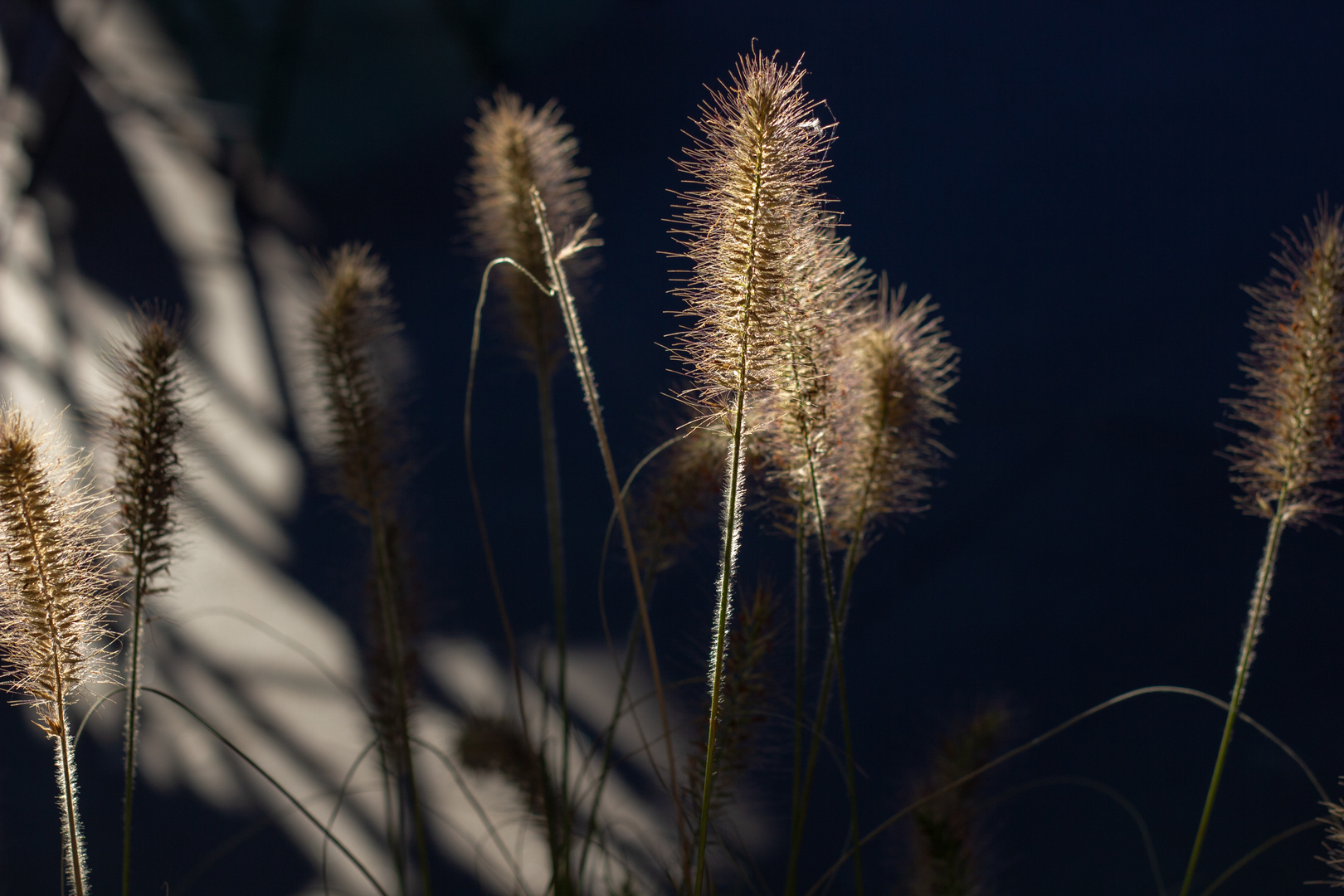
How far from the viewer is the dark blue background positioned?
1.87m

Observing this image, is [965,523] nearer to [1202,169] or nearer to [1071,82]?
[1202,169]

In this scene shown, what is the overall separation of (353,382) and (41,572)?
44 centimetres

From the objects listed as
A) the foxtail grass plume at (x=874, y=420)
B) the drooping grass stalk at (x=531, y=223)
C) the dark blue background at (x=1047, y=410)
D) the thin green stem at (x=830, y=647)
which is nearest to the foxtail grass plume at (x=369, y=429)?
the drooping grass stalk at (x=531, y=223)

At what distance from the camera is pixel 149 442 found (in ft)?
2.83

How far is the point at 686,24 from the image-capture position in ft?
7.76

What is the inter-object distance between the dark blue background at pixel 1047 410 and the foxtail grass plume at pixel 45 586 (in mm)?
1248

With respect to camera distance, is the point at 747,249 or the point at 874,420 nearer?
the point at 747,249

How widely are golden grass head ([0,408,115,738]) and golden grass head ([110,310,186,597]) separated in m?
0.05

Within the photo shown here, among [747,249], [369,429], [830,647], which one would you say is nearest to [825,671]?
[830,647]

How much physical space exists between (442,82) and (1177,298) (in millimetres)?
2314

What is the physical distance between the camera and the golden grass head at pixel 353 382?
42.6 inches

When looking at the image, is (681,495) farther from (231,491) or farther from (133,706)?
(231,491)

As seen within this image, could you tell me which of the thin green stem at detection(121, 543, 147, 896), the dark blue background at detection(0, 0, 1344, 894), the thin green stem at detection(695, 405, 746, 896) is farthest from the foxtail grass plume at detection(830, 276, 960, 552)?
the dark blue background at detection(0, 0, 1344, 894)

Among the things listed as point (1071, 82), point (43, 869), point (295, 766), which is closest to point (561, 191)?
point (1071, 82)
